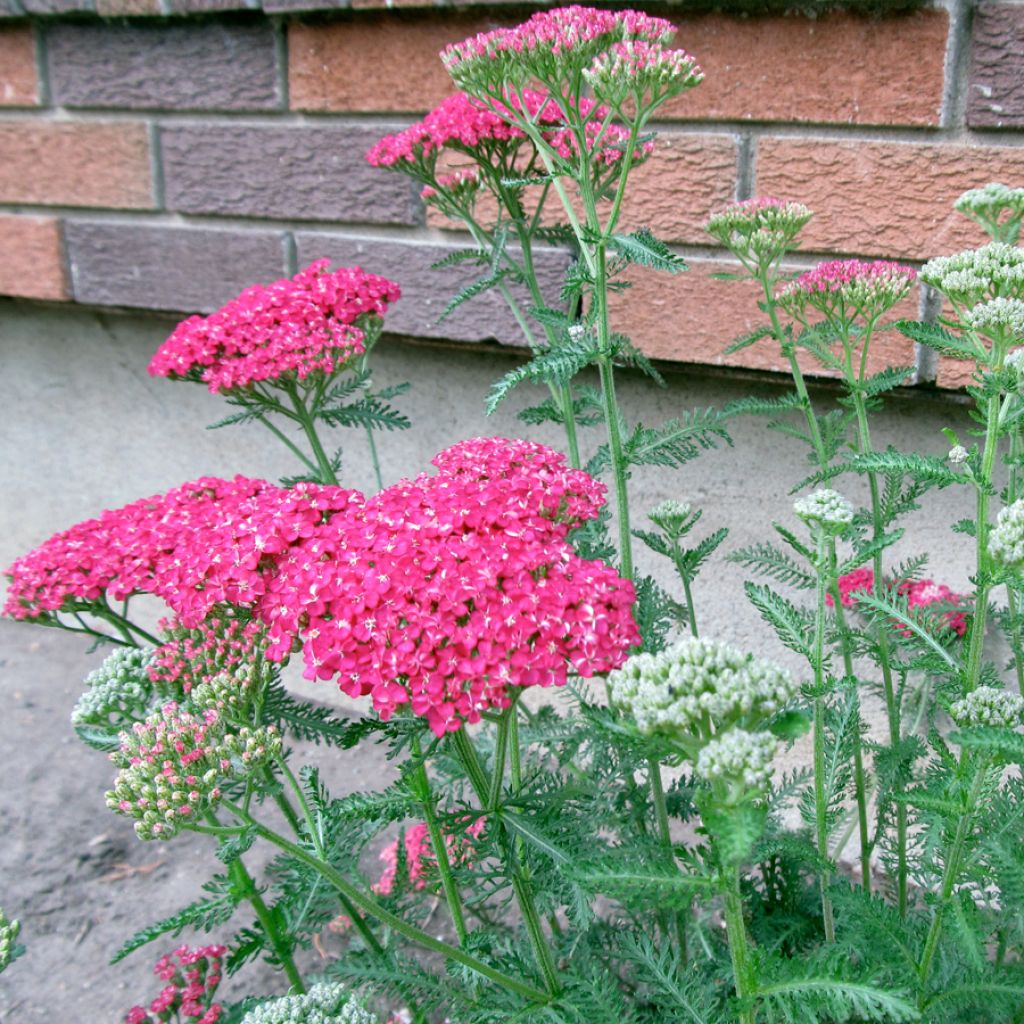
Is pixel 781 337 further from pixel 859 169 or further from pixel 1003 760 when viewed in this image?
pixel 1003 760

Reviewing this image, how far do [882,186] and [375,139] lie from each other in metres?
1.39

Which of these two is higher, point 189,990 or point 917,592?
point 917,592

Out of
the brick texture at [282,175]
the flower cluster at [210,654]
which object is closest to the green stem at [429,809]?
the flower cluster at [210,654]

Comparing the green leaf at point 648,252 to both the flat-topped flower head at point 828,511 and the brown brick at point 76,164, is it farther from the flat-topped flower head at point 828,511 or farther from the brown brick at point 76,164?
the brown brick at point 76,164

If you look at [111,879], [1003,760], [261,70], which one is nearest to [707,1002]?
[1003,760]

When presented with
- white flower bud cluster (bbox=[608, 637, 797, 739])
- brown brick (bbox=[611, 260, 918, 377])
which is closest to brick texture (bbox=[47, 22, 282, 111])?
brown brick (bbox=[611, 260, 918, 377])

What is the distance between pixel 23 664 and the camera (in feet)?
13.3

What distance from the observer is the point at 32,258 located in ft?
11.8

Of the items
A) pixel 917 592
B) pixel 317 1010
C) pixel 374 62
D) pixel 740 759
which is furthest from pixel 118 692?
pixel 374 62

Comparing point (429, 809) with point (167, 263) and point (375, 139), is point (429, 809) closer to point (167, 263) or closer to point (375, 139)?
point (375, 139)

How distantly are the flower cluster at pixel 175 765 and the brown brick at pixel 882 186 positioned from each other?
184 centimetres

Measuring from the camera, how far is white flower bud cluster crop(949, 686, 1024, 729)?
1383 millimetres

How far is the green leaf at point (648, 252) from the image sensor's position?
1.68m

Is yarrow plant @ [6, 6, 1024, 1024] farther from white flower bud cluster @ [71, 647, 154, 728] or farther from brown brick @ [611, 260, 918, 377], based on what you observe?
brown brick @ [611, 260, 918, 377]
